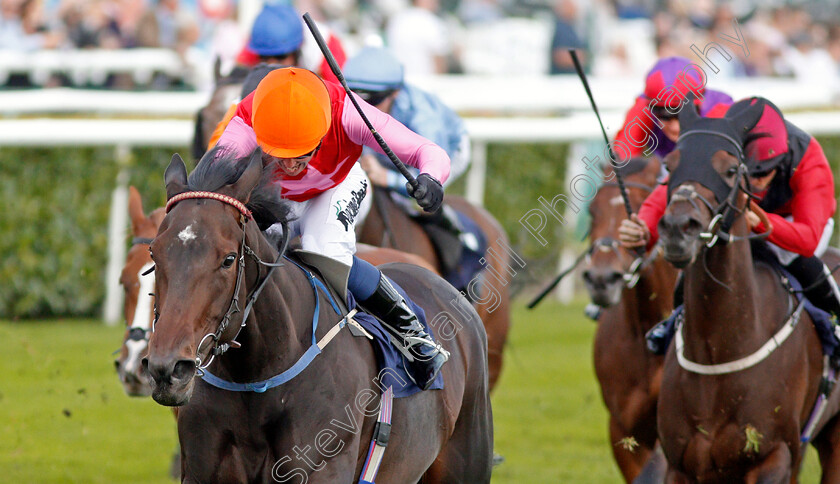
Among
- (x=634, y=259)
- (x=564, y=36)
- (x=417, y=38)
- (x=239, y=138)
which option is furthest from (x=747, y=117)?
(x=564, y=36)

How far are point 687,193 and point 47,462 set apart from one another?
397 centimetres

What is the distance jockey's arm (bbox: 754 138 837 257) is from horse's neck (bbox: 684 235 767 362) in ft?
0.63

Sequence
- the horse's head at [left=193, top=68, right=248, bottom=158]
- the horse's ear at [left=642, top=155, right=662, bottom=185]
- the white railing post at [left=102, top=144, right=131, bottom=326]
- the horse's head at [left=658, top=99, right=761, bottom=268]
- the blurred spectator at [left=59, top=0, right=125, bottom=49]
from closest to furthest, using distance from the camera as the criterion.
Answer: the horse's head at [left=658, top=99, right=761, bottom=268]
the horse's head at [left=193, top=68, right=248, bottom=158]
the horse's ear at [left=642, top=155, right=662, bottom=185]
the white railing post at [left=102, top=144, right=131, bottom=326]
the blurred spectator at [left=59, top=0, right=125, bottom=49]

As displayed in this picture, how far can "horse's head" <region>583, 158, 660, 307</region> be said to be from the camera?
5.98 metres

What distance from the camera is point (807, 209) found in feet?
16.9

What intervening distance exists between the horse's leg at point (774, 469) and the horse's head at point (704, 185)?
86 cm

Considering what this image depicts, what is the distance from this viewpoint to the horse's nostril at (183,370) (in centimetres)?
302

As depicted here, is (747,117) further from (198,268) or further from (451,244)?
(198,268)

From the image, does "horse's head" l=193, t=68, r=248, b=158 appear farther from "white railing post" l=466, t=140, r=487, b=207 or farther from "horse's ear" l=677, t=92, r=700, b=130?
"white railing post" l=466, t=140, r=487, b=207

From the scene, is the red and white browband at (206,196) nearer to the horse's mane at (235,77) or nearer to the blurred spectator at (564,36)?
the horse's mane at (235,77)

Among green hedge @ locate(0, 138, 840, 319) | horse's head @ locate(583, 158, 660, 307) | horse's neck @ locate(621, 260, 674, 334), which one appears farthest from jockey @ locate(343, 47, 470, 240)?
green hedge @ locate(0, 138, 840, 319)

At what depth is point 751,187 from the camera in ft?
16.2

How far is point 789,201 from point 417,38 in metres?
9.25

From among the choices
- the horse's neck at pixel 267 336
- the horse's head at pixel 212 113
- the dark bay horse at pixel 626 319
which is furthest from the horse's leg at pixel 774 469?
the horse's head at pixel 212 113
